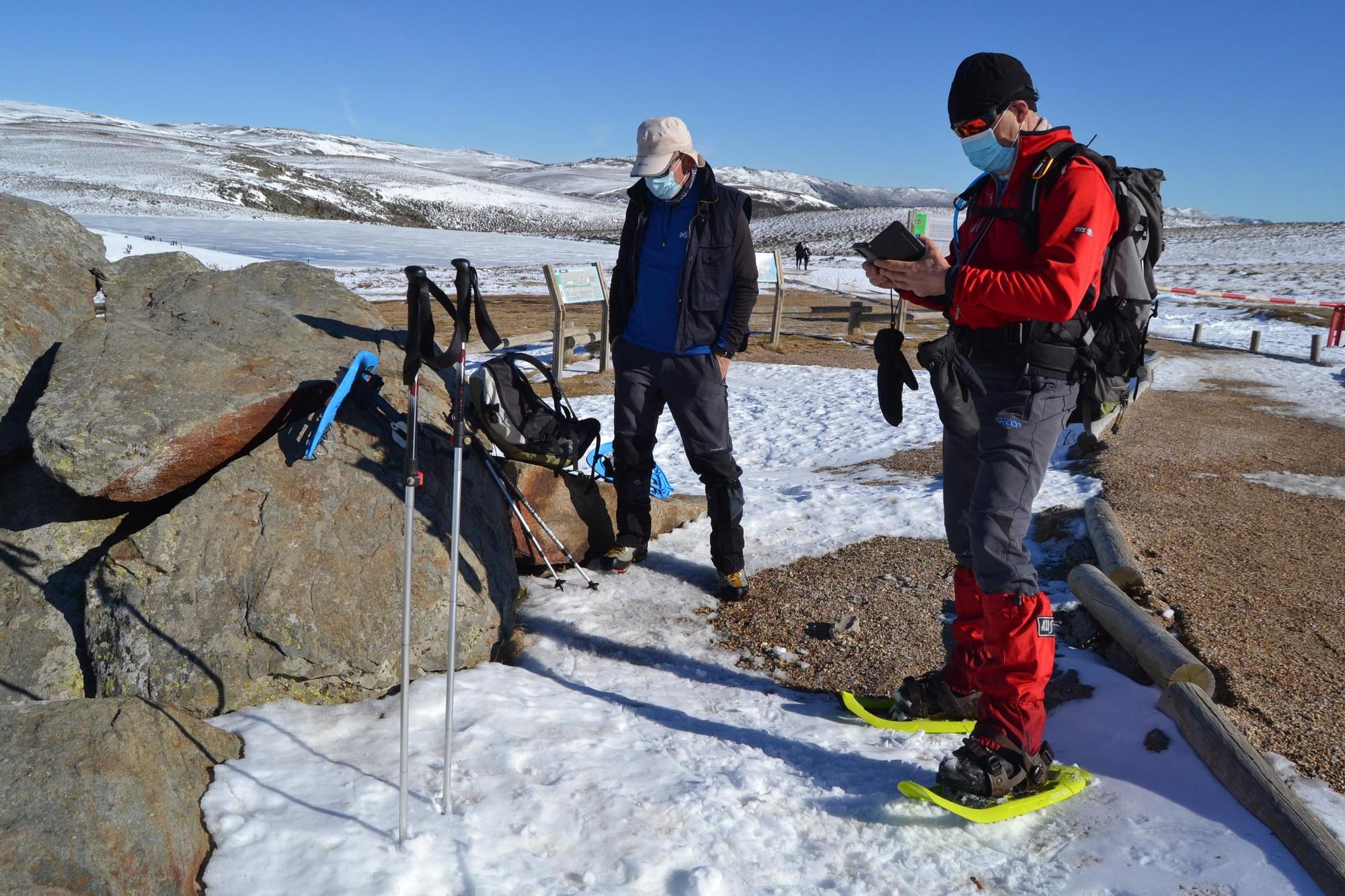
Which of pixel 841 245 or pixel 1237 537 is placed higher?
pixel 841 245

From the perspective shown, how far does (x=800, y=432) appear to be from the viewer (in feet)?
31.9

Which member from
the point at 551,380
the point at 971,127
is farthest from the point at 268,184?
the point at 971,127

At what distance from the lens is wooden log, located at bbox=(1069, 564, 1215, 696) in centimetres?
361

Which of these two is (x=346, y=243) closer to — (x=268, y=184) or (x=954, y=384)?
(x=268, y=184)

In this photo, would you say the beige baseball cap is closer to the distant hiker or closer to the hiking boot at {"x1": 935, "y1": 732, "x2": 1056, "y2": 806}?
the distant hiker

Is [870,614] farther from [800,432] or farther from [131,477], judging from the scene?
[800,432]

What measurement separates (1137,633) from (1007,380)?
A: 1650 mm

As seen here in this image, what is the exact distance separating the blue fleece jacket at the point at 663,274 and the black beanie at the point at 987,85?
1.77m

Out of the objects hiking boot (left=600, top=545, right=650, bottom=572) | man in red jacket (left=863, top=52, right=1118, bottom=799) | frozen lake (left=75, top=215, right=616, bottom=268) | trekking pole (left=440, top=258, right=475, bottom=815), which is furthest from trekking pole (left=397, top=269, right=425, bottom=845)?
frozen lake (left=75, top=215, right=616, bottom=268)

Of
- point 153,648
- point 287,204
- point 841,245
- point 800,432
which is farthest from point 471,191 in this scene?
point 153,648

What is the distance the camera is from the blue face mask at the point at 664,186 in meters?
4.61

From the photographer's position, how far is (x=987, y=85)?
3062 mm

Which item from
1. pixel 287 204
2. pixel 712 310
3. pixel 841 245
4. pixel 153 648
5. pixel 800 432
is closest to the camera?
pixel 153 648

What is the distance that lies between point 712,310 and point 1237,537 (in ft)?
11.6
